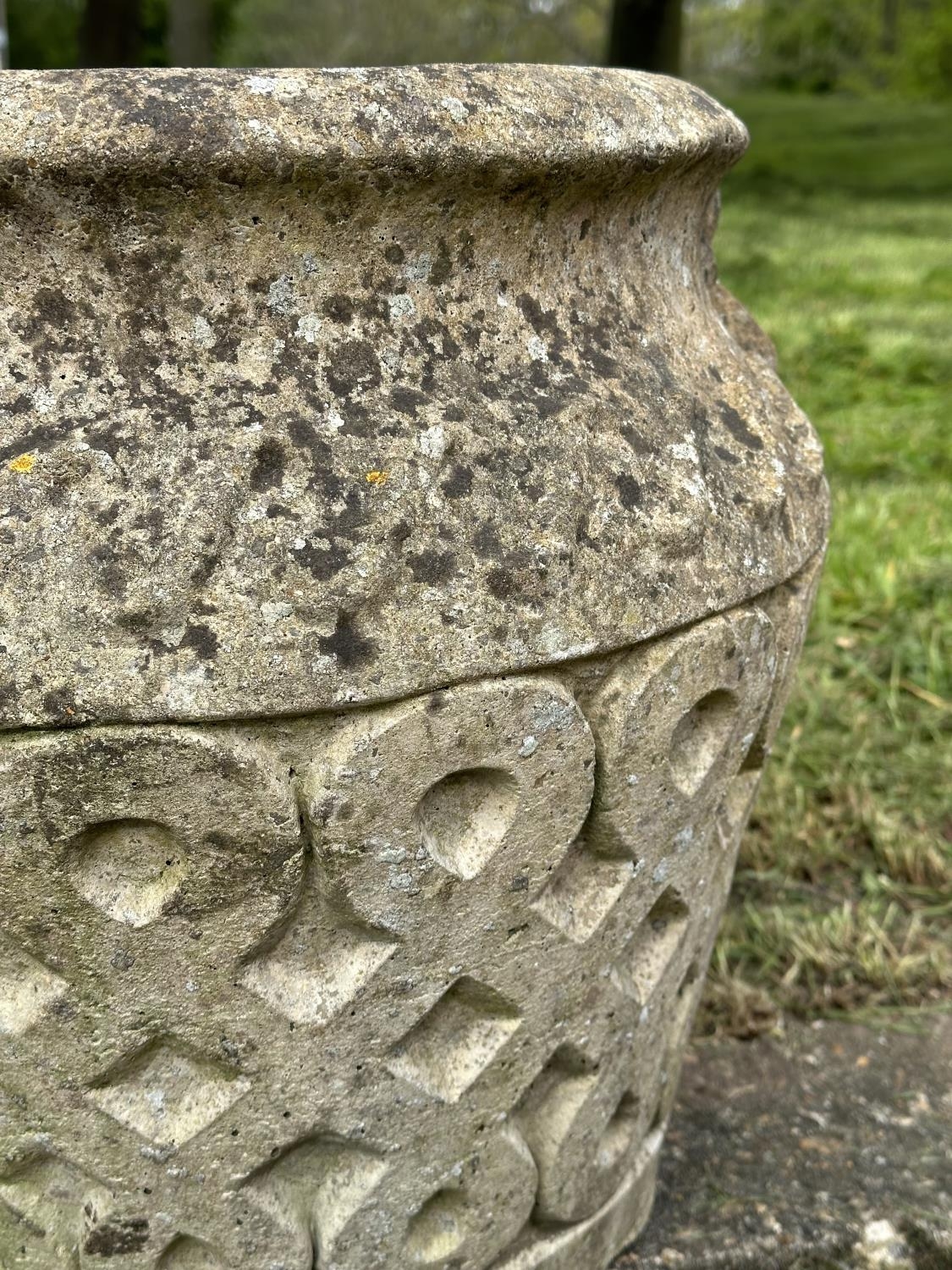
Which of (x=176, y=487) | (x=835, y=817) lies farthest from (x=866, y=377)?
(x=176, y=487)

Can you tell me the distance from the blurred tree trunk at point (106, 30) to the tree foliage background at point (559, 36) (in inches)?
139

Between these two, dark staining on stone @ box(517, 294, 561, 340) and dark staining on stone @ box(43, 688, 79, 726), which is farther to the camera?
dark staining on stone @ box(517, 294, 561, 340)

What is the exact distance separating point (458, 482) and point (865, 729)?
6.04 ft

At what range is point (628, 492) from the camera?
1.17 meters

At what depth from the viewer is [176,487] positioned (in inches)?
40.3

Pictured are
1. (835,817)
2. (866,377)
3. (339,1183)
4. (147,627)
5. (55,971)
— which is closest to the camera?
(147,627)

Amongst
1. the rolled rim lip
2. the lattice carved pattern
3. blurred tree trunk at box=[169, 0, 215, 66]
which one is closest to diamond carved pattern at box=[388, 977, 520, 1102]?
the lattice carved pattern

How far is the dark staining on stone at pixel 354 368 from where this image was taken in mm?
1086

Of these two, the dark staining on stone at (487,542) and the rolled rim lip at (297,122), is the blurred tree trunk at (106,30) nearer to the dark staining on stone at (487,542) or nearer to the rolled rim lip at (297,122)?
the rolled rim lip at (297,122)

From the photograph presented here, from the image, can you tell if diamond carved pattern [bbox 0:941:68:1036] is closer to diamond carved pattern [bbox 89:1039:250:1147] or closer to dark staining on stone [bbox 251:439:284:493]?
diamond carved pattern [bbox 89:1039:250:1147]

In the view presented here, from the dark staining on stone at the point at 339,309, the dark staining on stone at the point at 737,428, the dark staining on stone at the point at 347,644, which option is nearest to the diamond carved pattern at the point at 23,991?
the dark staining on stone at the point at 347,644

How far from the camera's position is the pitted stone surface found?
1004 mm

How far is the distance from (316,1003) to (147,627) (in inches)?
14.9

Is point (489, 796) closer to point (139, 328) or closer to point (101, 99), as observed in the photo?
point (139, 328)
